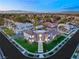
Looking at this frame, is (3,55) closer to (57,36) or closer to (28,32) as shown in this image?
(28,32)

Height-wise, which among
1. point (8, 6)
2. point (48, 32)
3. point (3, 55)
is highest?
point (8, 6)

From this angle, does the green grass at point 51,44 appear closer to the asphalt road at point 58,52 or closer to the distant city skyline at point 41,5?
the asphalt road at point 58,52

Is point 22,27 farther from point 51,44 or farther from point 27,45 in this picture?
point 51,44

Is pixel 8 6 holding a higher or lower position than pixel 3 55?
higher

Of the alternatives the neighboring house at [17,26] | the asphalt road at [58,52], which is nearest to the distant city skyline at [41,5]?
the neighboring house at [17,26]

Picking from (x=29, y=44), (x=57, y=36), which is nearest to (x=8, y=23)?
(x=29, y=44)

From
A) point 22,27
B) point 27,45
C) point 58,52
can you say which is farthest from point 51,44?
point 22,27
